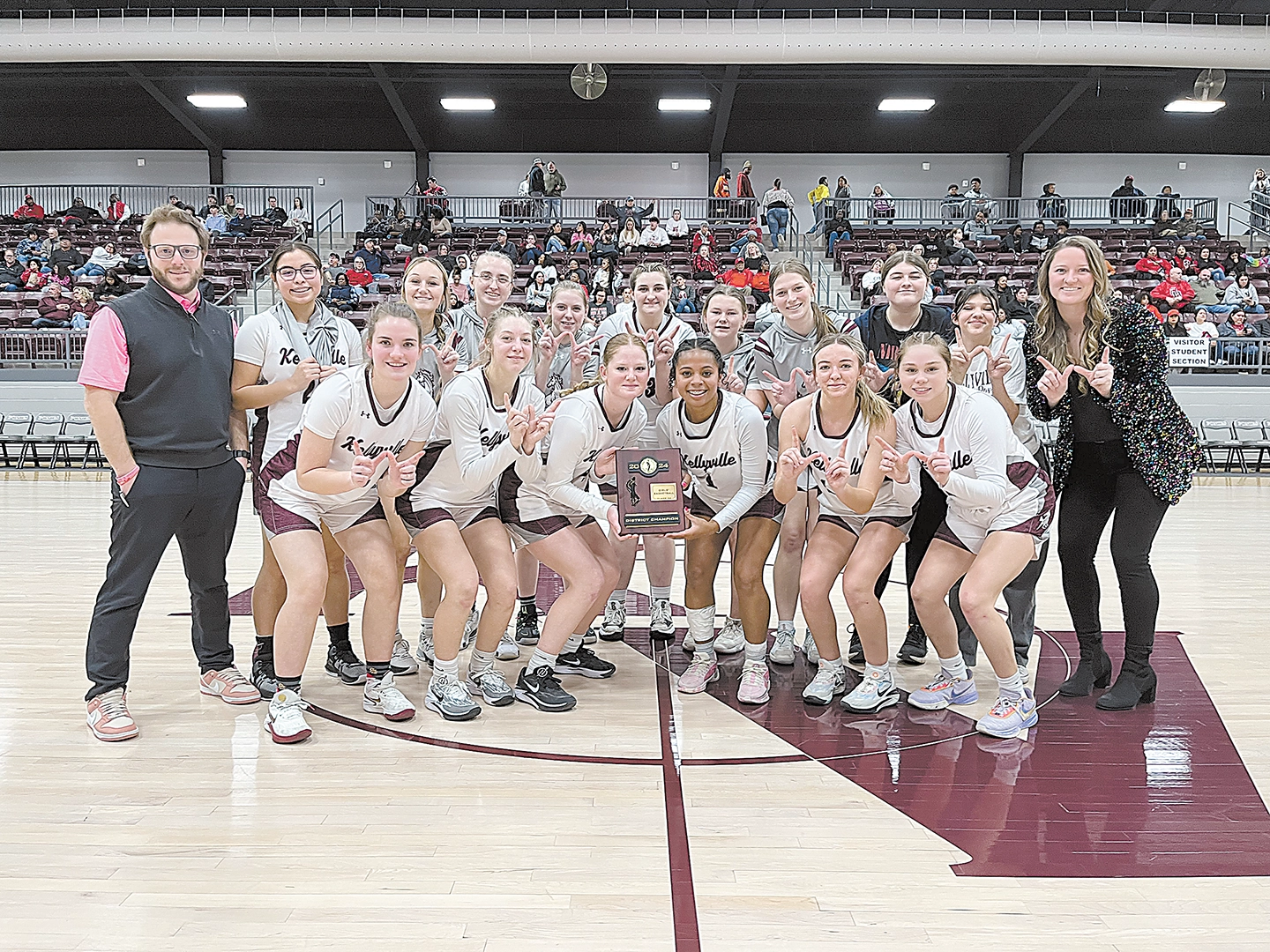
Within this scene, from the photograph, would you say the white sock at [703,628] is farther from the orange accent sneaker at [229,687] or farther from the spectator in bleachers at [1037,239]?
the spectator in bleachers at [1037,239]

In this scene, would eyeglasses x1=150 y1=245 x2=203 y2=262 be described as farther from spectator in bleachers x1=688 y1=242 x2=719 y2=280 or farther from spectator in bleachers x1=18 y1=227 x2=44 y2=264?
spectator in bleachers x1=18 y1=227 x2=44 y2=264

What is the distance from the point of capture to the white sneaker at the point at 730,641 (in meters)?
4.66

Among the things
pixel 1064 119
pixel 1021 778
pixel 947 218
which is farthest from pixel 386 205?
pixel 1021 778

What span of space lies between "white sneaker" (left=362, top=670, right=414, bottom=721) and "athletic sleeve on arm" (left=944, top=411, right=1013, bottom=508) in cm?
214

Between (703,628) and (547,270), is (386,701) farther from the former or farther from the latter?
(547,270)

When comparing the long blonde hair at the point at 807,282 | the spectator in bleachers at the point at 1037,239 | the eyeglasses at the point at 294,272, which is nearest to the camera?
the eyeglasses at the point at 294,272

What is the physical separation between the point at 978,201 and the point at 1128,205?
3.24 m

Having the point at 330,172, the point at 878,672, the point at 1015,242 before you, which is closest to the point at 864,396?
the point at 878,672

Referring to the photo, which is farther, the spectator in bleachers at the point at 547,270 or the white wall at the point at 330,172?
the white wall at the point at 330,172

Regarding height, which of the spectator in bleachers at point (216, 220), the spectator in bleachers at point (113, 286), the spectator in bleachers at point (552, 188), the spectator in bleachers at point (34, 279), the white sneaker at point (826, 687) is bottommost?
the white sneaker at point (826, 687)

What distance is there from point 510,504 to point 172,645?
196 cm

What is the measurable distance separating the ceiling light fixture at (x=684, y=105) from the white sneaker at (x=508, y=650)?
17168mm

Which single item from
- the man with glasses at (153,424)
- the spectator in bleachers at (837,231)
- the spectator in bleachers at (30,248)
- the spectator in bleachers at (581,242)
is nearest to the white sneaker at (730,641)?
the man with glasses at (153,424)

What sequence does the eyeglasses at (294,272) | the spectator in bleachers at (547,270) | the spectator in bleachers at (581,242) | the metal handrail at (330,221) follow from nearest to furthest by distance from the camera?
1. the eyeglasses at (294,272)
2. the spectator in bleachers at (547,270)
3. the spectator in bleachers at (581,242)
4. the metal handrail at (330,221)
